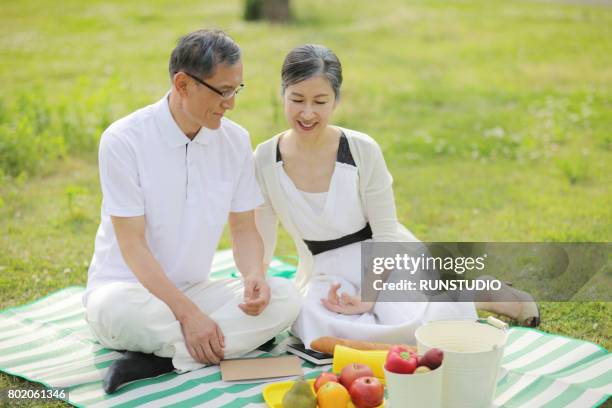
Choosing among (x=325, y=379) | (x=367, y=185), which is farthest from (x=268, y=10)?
(x=325, y=379)

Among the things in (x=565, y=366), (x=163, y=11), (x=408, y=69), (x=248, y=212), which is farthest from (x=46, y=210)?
(x=163, y=11)

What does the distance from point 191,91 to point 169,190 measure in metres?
0.53

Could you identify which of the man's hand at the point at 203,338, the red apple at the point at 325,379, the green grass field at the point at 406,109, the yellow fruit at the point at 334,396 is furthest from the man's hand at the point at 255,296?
the green grass field at the point at 406,109

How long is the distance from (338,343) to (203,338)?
0.70 m

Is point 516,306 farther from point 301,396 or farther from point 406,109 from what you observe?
point 406,109

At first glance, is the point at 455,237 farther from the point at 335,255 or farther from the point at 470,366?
the point at 470,366

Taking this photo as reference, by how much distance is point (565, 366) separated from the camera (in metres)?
4.08

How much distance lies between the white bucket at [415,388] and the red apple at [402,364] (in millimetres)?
22

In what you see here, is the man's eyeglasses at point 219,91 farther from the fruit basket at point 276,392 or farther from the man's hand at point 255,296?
the fruit basket at point 276,392

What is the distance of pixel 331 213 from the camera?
4555 mm

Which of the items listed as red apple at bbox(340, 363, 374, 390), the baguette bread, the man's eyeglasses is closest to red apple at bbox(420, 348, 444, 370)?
red apple at bbox(340, 363, 374, 390)

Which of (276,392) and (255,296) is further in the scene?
(255,296)

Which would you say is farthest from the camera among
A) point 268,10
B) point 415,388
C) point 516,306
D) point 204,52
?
point 268,10

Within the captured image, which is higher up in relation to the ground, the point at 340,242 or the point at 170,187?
the point at 170,187
